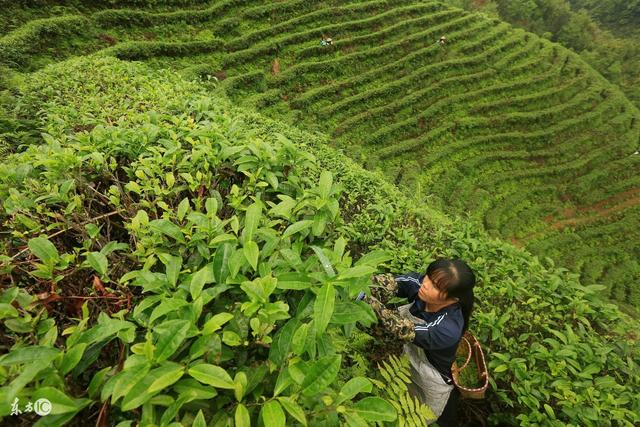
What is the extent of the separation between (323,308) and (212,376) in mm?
361

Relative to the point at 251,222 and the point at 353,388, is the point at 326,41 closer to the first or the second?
the point at 251,222

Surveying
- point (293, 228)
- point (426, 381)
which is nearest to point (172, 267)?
point (293, 228)

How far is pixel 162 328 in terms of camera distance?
957mm

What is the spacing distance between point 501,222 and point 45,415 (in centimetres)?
1769

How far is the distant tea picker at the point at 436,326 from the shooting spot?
6.57ft

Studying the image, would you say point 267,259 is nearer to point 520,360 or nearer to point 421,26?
point 520,360

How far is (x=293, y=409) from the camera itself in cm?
89

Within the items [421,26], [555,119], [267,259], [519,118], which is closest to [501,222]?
[519,118]

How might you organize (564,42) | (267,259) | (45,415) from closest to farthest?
(45,415)
(267,259)
(564,42)

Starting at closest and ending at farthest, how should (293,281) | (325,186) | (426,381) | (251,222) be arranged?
(293,281) < (251,222) < (325,186) < (426,381)

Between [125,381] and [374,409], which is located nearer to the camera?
[125,381]

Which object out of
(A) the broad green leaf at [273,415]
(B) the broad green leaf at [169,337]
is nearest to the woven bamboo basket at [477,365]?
(A) the broad green leaf at [273,415]

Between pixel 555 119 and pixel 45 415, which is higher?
pixel 45 415

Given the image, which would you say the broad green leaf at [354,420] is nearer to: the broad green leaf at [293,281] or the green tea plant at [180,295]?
the green tea plant at [180,295]
